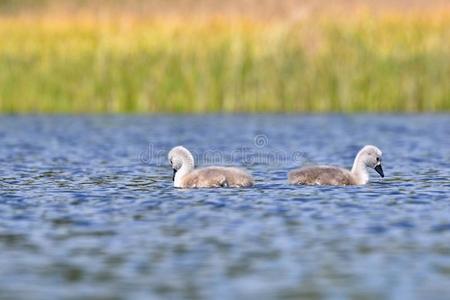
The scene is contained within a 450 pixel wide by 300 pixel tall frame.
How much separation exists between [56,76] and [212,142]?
19.5 feet

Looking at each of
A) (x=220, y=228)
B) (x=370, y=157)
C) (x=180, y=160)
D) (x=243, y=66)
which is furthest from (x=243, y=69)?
(x=220, y=228)

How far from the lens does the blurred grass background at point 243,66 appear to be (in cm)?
2647

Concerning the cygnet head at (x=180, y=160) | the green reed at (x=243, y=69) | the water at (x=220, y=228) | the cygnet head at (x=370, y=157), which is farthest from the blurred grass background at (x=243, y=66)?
the cygnet head at (x=180, y=160)

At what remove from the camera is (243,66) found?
27031 mm

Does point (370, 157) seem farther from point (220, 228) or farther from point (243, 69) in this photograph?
point (243, 69)

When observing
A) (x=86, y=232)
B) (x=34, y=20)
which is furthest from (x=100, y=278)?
(x=34, y=20)

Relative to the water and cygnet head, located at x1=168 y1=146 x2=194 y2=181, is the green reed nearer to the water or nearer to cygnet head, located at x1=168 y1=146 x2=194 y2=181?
the water

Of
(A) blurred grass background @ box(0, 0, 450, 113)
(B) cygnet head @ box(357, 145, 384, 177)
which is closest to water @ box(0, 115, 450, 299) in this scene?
(B) cygnet head @ box(357, 145, 384, 177)

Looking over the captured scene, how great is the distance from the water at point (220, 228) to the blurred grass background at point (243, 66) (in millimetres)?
5347

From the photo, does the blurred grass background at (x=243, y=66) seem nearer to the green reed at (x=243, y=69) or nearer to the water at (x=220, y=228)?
the green reed at (x=243, y=69)

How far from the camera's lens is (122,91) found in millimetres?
27266

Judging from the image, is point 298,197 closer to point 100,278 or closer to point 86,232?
point 86,232

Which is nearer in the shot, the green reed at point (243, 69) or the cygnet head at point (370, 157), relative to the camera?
the cygnet head at point (370, 157)

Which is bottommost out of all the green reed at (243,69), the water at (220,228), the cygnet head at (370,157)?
the water at (220,228)
